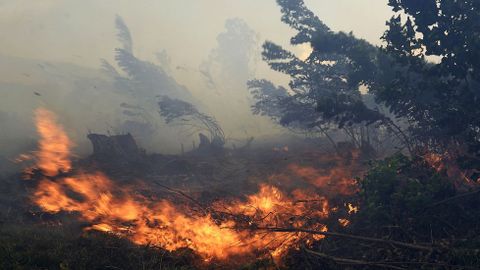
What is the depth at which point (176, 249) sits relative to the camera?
35.4 ft

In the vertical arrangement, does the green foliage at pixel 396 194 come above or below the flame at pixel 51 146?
above

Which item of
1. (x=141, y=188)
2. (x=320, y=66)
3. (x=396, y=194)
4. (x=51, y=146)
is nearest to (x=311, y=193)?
(x=396, y=194)

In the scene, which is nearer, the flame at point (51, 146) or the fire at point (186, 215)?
the fire at point (186, 215)

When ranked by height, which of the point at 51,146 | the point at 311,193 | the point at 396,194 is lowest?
the point at 51,146

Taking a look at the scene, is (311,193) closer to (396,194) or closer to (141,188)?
(396,194)

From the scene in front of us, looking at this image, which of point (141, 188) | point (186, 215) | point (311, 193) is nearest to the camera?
point (186, 215)

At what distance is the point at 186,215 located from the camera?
14047 millimetres

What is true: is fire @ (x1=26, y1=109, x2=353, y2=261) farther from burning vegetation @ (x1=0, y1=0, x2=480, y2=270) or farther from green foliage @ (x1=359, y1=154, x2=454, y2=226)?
green foliage @ (x1=359, y1=154, x2=454, y2=226)

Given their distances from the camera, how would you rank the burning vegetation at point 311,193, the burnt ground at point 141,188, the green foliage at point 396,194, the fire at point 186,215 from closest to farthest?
the burnt ground at point 141,188
the burning vegetation at point 311,193
the green foliage at point 396,194
the fire at point 186,215

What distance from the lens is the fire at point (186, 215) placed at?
11.5m

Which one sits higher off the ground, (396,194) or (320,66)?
(320,66)

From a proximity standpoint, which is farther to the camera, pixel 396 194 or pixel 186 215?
pixel 186 215

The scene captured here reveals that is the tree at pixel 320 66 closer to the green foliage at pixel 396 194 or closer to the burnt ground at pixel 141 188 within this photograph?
the burnt ground at pixel 141 188

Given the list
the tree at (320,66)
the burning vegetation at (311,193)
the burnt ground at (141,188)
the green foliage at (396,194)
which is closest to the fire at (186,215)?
the burning vegetation at (311,193)
